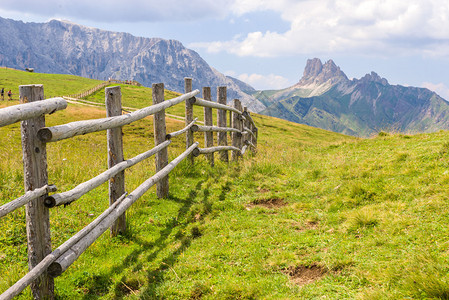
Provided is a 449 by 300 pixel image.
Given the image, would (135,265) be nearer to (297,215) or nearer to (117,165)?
(117,165)

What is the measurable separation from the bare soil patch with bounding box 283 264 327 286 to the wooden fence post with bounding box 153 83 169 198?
4194 mm

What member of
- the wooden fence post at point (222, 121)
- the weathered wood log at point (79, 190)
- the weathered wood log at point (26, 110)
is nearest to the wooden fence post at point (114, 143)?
the weathered wood log at point (79, 190)

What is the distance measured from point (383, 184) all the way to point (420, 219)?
6.63 ft

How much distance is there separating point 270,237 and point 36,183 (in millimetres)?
3484

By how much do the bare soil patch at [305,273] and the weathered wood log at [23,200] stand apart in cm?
296

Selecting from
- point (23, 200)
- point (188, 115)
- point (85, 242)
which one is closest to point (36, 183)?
point (23, 200)

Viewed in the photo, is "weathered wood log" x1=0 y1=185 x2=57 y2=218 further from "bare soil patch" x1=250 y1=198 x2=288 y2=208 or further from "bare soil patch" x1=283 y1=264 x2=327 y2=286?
"bare soil patch" x1=250 y1=198 x2=288 y2=208

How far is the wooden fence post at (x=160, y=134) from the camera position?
7.30 metres

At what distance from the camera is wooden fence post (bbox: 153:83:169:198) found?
7.30 m

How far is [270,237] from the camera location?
5309 millimetres

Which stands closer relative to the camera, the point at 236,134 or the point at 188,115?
the point at 188,115

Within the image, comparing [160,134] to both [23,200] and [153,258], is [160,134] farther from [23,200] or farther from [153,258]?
[23,200]

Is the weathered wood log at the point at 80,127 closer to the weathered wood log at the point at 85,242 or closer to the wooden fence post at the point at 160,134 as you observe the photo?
the wooden fence post at the point at 160,134

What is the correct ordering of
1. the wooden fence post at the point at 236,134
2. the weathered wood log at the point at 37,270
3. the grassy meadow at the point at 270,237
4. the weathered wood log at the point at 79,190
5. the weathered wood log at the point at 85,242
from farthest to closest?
the wooden fence post at the point at 236,134
the grassy meadow at the point at 270,237
the weathered wood log at the point at 85,242
the weathered wood log at the point at 79,190
the weathered wood log at the point at 37,270
